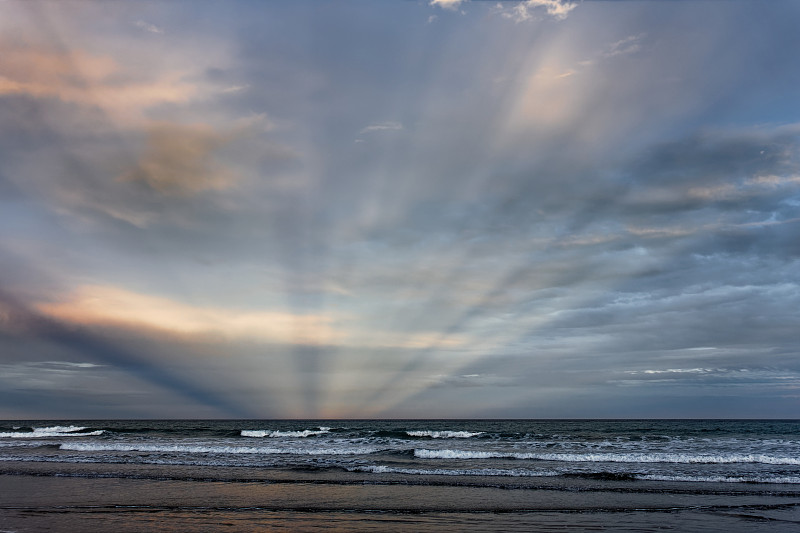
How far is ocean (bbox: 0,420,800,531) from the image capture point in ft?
45.6

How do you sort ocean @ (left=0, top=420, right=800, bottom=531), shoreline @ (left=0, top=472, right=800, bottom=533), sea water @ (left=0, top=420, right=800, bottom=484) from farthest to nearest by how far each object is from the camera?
1. sea water @ (left=0, top=420, right=800, bottom=484)
2. ocean @ (left=0, top=420, right=800, bottom=531)
3. shoreline @ (left=0, top=472, right=800, bottom=533)

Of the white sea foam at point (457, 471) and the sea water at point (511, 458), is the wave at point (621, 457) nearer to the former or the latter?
the sea water at point (511, 458)

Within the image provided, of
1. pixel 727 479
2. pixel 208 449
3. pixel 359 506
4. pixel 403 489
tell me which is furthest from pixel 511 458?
pixel 208 449

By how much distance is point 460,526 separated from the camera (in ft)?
43.7

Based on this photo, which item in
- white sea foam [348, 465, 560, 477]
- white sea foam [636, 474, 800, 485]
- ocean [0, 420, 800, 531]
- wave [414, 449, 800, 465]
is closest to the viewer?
ocean [0, 420, 800, 531]

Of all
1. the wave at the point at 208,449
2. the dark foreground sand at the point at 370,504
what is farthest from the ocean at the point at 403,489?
the wave at the point at 208,449

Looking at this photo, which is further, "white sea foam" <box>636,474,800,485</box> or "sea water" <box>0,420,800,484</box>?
"sea water" <box>0,420,800,484</box>

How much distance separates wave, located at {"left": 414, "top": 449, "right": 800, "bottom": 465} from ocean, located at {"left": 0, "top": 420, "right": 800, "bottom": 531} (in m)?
0.08

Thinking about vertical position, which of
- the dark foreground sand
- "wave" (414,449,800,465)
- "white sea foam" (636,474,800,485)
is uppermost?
the dark foreground sand

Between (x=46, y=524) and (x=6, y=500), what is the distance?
510cm

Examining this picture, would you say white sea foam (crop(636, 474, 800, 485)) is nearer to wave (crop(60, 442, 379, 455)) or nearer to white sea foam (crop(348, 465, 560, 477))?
white sea foam (crop(348, 465, 560, 477))

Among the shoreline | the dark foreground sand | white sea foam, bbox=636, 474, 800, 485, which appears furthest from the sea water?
the shoreline

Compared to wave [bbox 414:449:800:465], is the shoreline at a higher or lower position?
higher

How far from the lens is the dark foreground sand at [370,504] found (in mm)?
13508
